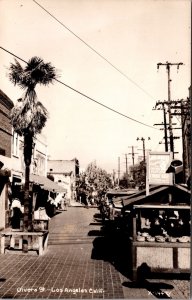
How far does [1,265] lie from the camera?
11.2m

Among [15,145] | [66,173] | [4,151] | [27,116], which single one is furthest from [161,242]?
[66,173]

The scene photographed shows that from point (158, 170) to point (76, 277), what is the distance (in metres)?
3.55

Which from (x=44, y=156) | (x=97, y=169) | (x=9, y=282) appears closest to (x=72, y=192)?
(x=97, y=169)

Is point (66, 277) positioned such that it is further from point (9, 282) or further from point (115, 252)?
point (115, 252)

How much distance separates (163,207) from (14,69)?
22.2 feet

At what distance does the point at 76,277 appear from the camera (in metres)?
9.91

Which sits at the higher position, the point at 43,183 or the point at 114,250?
the point at 43,183

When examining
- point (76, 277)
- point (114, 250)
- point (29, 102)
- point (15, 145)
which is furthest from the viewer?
point (15, 145)

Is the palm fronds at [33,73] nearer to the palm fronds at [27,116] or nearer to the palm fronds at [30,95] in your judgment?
the palm fronds at [30,95]

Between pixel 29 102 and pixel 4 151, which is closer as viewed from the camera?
pixel 29 102

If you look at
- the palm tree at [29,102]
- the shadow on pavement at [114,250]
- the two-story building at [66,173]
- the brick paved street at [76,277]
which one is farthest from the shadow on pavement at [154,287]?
the two-story building at [66,173]

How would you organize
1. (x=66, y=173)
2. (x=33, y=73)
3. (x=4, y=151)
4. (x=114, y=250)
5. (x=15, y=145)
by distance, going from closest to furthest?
(x=33, y=73) < (x=114, y=250) < (x=4, y=151) < (x=15, y=145) < (x=66, y=173)

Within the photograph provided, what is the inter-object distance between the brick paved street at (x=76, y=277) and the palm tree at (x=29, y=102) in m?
2.02

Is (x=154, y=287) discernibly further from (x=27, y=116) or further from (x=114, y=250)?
(x=27, y=116)
